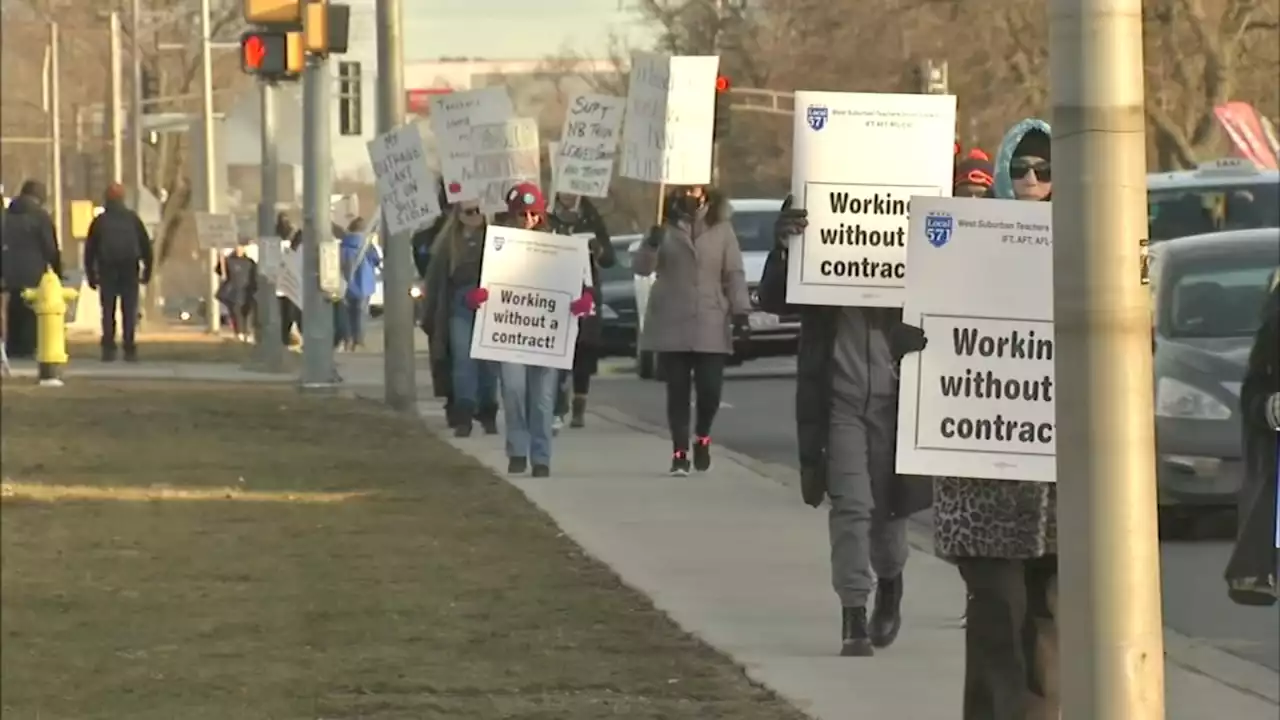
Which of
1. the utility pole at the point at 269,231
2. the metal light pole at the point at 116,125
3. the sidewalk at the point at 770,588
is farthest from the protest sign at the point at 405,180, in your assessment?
the metal light pole at the point at 116,125

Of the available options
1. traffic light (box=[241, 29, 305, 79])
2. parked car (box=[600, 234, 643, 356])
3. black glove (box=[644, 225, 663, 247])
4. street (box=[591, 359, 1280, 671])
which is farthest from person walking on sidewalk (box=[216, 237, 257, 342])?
black glove (box=[644, 225, 663, 247])

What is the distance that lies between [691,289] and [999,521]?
8115 mm

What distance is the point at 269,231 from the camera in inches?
1094

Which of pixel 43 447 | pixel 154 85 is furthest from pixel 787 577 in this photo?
pixel 154 85

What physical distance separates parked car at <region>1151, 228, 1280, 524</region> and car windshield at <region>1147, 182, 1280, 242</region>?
13.3ft

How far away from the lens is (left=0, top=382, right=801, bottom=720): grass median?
7.89m

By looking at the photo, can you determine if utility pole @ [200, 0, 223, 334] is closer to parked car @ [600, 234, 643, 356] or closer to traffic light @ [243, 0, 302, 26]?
parked car @ [600, 234, 643, 356]

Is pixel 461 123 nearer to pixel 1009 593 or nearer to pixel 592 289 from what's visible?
pixel 592 289

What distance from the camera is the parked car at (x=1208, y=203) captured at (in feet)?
59.1

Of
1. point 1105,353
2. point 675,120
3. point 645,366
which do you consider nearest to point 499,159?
point 675,120

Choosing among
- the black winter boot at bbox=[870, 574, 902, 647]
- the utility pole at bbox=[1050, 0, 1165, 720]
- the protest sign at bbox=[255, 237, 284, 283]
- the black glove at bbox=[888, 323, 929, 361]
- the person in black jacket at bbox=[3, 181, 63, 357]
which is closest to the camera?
the utility pole at bbox=[1050, 0, 1165, 720]

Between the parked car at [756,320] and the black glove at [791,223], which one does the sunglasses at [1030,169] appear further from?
the parked car at [756,320]

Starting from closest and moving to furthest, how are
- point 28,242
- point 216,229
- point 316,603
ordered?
point 316,603 → point 28,242 → point 216,229

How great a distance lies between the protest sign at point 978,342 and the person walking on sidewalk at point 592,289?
8932 millimetres
